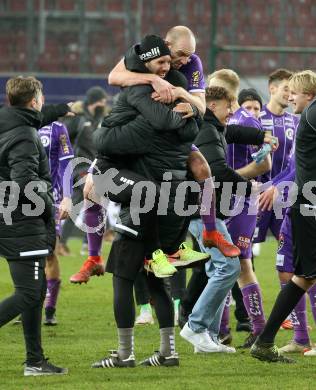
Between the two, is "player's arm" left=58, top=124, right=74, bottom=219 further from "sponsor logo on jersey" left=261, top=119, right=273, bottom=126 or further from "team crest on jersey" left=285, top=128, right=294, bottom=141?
"team crest on jersey" left=285, top=128, right=294, bottom=141

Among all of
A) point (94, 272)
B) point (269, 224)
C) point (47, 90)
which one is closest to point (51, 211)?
point (94, 272)

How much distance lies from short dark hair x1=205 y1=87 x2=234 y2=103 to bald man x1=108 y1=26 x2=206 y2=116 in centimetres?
77

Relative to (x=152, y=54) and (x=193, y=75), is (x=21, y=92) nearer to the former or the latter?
(x=152, y=54)

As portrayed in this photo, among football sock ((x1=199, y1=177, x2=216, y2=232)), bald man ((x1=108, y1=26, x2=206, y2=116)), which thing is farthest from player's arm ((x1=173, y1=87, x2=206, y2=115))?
football sock ((x1=199, y1=177, x2=216, y2=232))

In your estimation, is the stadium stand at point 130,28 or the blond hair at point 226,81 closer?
the blond hair at point 226,81

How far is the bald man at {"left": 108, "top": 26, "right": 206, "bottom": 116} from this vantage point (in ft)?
22.5

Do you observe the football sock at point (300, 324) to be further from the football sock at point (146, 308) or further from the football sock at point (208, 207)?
the football sock at point (146, 308)

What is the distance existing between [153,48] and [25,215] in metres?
1.37

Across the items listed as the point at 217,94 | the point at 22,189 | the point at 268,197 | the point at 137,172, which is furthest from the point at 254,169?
the point at 22,189

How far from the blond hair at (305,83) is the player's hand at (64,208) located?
8.73ft

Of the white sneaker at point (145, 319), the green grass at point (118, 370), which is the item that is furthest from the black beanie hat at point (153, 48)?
the white sneaker at point (145, 319)

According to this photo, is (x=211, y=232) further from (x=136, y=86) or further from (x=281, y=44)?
(x=281, y=44)

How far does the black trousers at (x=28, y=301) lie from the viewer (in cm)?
684

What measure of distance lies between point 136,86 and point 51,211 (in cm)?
100
